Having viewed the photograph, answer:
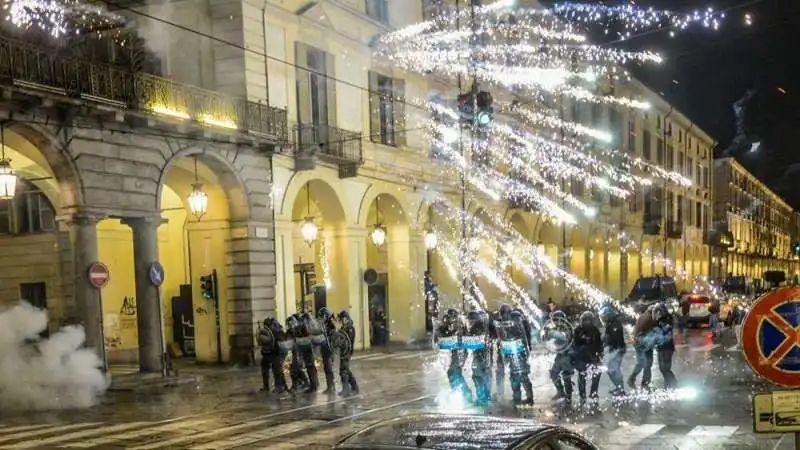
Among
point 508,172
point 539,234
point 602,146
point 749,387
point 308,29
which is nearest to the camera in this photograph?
point 749,387

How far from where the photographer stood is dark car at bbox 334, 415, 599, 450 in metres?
4.28

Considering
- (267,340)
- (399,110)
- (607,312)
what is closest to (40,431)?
(267,340)

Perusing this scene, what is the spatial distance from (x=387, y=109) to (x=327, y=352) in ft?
43.0

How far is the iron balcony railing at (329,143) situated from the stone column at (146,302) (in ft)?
18.0

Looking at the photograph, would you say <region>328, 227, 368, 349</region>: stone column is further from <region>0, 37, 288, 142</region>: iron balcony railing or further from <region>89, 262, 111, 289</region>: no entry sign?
<region>89, 262, 111, 289</region>: no entry sign

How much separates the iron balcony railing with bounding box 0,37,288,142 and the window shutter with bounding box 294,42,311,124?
1.32m

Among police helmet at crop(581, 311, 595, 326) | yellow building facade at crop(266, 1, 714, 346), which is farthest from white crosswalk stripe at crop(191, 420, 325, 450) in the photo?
yellow building facade at crop(266, 1, 714, 346)

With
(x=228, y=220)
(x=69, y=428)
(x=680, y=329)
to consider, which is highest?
(x=228, y=220)

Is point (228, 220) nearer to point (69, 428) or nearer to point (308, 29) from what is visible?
point (308, 29)

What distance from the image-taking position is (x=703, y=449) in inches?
360

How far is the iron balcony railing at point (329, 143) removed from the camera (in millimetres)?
22266

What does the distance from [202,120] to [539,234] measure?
23675mm

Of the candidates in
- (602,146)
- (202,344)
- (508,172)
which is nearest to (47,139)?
(202,344)

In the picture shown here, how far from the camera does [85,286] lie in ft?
54.1
